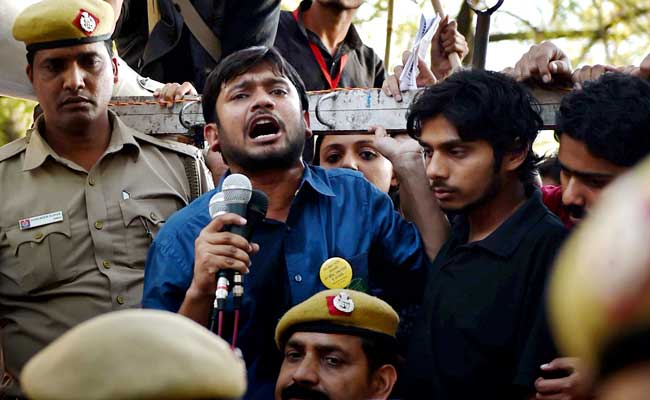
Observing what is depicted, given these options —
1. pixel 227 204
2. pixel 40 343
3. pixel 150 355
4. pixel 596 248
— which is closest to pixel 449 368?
pixel 227 204

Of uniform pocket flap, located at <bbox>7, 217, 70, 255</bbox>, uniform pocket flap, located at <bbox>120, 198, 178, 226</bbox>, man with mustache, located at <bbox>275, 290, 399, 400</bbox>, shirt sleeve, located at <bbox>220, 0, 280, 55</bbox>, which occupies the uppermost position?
shirt sleeve, located at <bbox>220, 0, 280, 55</bbox>

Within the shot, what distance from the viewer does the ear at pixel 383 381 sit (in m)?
3.73

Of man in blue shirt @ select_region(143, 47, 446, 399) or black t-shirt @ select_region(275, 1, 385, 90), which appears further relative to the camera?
black t-shirt @ select_region(275, 1, 385, 90)

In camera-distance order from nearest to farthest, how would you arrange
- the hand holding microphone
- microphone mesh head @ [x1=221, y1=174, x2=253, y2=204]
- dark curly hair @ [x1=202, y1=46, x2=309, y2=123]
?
the hand holding microphone
microphone mesh head @ [x1=221, y1=174, x2=253, y2=204]
dark curly hair @ [x1=202, y1=46, x2=309, y2=123]

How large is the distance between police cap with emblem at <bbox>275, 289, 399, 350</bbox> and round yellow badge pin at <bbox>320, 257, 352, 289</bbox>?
0.28 ft

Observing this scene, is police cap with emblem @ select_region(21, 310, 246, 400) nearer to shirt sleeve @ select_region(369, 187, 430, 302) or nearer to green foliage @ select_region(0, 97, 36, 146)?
shirt sleeve @ select_region(369, 187, 430, 302)

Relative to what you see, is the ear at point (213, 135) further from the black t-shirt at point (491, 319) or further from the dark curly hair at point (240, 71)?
the black t-shirt at point (491, 319)

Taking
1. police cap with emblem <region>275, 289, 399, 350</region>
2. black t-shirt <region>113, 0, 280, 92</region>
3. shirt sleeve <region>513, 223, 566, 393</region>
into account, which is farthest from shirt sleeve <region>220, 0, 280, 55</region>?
shirt sleeve <region>513, 223, 566, 393</region>

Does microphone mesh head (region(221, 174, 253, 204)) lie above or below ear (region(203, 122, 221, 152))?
A: above

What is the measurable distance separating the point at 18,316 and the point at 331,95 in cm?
140

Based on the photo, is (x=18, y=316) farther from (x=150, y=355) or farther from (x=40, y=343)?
(x=150, y=355)

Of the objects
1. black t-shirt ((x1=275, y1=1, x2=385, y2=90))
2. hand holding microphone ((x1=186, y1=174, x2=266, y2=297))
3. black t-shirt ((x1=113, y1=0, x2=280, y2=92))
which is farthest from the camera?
black t-shirt ((x1=275, y1=1, x2=385, y2=90))

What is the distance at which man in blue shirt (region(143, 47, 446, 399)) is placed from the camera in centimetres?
383

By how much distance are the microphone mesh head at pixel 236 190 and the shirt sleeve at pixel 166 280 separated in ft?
1.65
